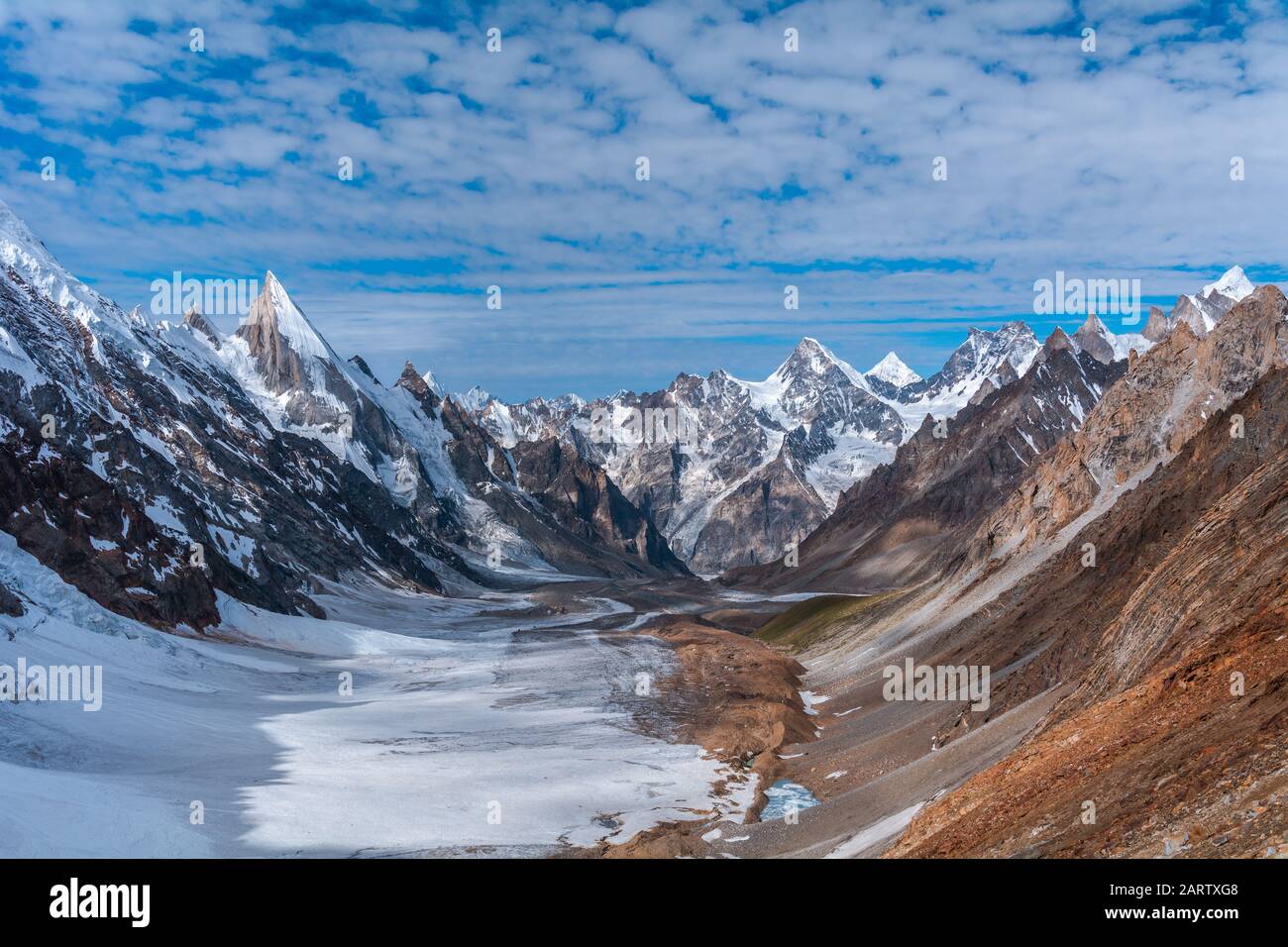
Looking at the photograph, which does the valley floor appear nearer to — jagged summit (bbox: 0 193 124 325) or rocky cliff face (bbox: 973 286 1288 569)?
rocky cliff face (bbox: 973 286 1288 569)

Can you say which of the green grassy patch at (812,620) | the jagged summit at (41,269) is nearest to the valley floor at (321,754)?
the green grassy patch at (812,620)

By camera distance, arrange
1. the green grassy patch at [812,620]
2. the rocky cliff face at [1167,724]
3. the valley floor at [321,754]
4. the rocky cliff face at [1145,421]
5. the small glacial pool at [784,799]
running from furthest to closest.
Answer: the green grassy patch at [812,620] < the rocky cliff face at [1145,421] < the small glacial pool at [784,799] < the valley floor at [321,754] < the rocky cliff face at [1167,724]

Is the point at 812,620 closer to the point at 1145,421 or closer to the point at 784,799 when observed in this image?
the point at 1145,421

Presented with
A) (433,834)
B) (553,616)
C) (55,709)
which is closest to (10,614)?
(55,709)

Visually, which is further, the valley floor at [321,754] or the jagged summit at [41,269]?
the jagged summit at [41,269]

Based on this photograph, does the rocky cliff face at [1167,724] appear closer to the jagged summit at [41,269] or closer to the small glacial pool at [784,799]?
the small glacial pool at [784,799]
